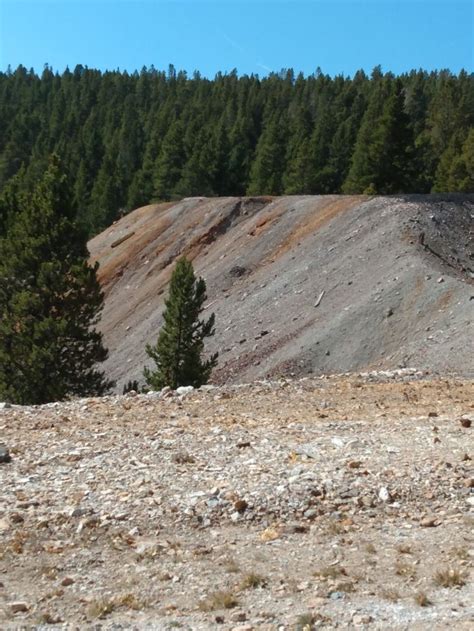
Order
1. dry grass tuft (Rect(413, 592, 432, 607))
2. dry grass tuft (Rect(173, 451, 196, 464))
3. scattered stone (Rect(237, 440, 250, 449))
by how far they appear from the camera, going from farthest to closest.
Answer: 1. scattered stone (Rect(237, 440, 250, 449))
2. dry grass tuft (Rect(173, 451, 196, 464))
3. dry grass tuft (Rect(413, 592, 432, 607))

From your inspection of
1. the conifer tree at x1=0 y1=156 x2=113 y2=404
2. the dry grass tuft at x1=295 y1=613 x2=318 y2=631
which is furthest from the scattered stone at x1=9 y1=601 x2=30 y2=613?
the conifer tree at x1=0 y1=156 x2=113 y2=404

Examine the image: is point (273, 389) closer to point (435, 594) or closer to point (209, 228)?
point (435, 594)

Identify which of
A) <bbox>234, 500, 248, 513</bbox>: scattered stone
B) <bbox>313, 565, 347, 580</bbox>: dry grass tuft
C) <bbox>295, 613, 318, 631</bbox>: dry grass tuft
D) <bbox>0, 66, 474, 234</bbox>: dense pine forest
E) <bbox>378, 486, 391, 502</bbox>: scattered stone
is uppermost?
<bbox>0, 66, 474, 234</bbox>: dense pine forest

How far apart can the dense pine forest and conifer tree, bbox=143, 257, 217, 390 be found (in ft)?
16.9

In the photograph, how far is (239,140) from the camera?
87938 mm

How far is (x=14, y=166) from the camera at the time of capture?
107688mm

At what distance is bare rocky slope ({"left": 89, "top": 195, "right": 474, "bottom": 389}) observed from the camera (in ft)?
85.4

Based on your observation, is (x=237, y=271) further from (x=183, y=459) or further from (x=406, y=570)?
(x=406, y=570)

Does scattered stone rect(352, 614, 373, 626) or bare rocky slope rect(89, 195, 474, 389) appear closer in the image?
scattered stone rect(352, 614, 373, 626)

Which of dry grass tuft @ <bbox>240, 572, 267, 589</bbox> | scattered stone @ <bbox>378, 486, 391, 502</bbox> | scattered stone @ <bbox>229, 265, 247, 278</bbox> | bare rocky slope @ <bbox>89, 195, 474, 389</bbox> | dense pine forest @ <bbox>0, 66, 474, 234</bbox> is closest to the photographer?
Answer: dry grass tuft @ <bbox>240, 572, 267, 589</bbox>

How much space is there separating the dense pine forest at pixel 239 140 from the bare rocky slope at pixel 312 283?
8.40 meters

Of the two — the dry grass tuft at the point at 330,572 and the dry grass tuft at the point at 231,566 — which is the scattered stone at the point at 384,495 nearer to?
the dry grass tuft at the point at 330,572

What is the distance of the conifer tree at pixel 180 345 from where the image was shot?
24359mm

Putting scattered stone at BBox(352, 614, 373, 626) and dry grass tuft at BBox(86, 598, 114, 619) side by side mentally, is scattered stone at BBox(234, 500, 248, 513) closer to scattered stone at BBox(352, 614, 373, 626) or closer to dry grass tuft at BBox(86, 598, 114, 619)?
dry grass tuft at BBox(86, 598, 114, 619)
